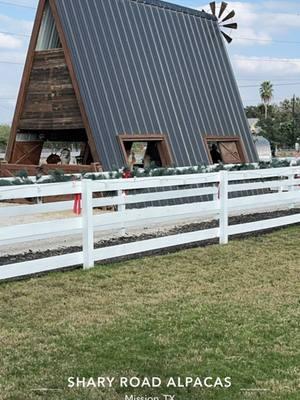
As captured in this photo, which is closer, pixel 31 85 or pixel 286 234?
pixel 286 234

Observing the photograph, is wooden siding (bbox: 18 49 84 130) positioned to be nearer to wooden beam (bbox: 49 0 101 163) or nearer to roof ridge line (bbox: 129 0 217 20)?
wooden beam (bbox: 49 0 101 163)

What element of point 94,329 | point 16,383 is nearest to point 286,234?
point 94,329

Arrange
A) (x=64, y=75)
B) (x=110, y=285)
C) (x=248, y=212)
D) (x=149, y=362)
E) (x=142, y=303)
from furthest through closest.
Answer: (x=64, y=75), (x=248, y=212), (x=110, y=285), (x=142, y=303), (x=149, y=362)

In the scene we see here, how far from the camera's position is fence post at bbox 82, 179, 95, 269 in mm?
7098

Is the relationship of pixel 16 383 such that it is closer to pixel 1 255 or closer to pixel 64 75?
pixel 1 255

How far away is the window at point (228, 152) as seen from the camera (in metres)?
19.1

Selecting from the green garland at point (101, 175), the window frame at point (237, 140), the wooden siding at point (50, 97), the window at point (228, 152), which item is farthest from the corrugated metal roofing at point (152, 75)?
the green garland at point (101, 175)

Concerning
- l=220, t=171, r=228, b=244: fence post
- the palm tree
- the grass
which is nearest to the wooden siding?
l=220, t=171, r=228, b=244: fence post

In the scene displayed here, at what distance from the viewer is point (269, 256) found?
8.17 m

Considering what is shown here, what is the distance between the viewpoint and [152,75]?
1700 cm

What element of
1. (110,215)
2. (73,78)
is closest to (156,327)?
(110,215)

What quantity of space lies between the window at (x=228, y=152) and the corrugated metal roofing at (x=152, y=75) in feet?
0.90

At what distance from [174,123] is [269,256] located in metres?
9.44

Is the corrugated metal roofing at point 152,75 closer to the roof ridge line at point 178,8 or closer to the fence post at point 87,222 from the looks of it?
the roof ridge line at point 178,8
